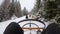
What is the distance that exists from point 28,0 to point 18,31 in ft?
35.8

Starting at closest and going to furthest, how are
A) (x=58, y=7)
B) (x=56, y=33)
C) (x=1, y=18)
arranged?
(x=56, y=33) < (x=58, y=7) < (x=1, y=18)

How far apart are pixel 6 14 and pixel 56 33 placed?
10.7 meters

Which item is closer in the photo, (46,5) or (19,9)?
(46,5)

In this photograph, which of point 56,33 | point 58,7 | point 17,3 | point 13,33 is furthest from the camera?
point 17,3

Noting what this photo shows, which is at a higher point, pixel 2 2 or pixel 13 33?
pixel 13 33

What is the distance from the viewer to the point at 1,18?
37.3 feet

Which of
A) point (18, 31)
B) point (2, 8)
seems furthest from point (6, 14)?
point (18, 31)

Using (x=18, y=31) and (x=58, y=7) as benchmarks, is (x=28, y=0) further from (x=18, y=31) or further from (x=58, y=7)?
(x=18, y=31)

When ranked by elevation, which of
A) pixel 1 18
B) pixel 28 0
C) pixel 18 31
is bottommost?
pixel 1 18

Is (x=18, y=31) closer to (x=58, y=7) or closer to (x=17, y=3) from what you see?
(x=58, y=7)

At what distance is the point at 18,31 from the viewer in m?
2.25

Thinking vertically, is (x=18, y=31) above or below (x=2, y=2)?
above

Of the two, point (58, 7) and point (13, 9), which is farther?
point (13, 9)

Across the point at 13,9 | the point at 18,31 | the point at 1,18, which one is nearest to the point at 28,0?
the point at 13,9
